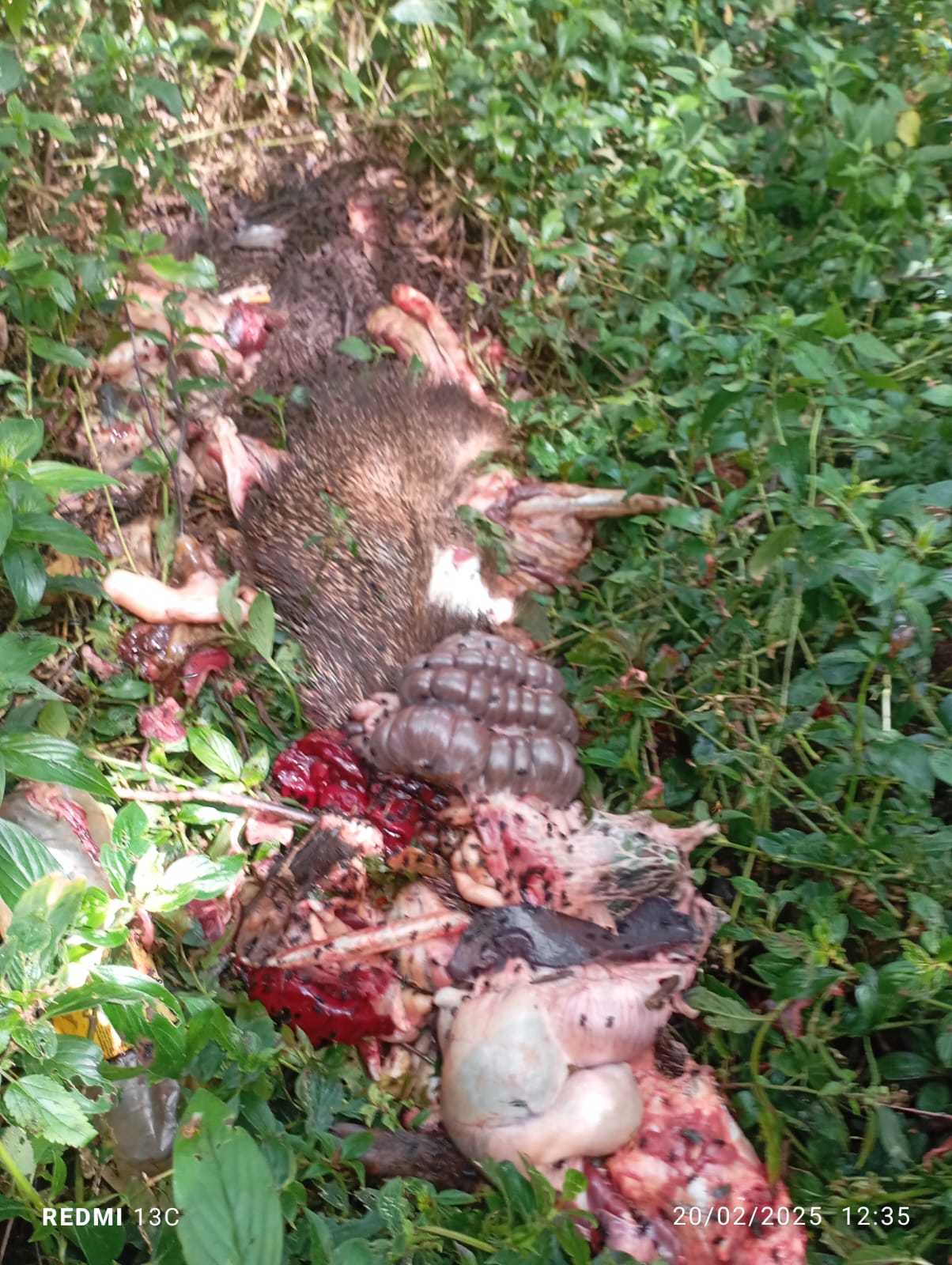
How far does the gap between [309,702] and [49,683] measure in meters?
0.66

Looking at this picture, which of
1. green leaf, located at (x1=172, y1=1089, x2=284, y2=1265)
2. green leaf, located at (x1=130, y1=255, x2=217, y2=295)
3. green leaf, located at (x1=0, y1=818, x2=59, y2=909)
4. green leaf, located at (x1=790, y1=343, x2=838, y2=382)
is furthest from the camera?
green leaf, located at (x1=130, y1=255, x2=217, y2=295)

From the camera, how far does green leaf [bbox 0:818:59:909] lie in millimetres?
1380

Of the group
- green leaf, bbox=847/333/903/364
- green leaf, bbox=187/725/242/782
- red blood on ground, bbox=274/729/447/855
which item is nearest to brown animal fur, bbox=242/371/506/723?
red blood on ground, bbox=274/729/447/855

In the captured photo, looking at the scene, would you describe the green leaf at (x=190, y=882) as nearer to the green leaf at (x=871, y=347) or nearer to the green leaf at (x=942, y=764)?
the green leaf at (x=942, y=764)

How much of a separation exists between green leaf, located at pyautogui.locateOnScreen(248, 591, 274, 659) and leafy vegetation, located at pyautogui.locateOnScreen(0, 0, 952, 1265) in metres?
0.01

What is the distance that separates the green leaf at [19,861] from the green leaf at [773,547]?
5.18ft

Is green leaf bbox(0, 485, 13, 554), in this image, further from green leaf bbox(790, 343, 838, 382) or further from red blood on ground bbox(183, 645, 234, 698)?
green leaf bbox(790, 343, 838, 382)

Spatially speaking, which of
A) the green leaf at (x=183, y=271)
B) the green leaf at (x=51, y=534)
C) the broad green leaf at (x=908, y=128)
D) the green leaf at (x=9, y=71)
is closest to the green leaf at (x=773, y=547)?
the green leaf at (x=51, y=534)

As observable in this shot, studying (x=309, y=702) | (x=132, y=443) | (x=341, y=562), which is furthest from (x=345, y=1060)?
(x=132, y=443)

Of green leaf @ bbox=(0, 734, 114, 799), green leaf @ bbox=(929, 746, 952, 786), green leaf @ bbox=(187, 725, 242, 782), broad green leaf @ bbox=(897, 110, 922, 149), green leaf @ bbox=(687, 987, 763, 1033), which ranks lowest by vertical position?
green leaf @ bbox=(687, 987, 763, 1033)

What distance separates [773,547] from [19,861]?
164cm

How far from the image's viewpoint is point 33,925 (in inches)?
47.0

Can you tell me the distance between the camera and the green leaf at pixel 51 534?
168 centimetres

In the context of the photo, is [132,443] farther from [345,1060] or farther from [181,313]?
[345,1060]
